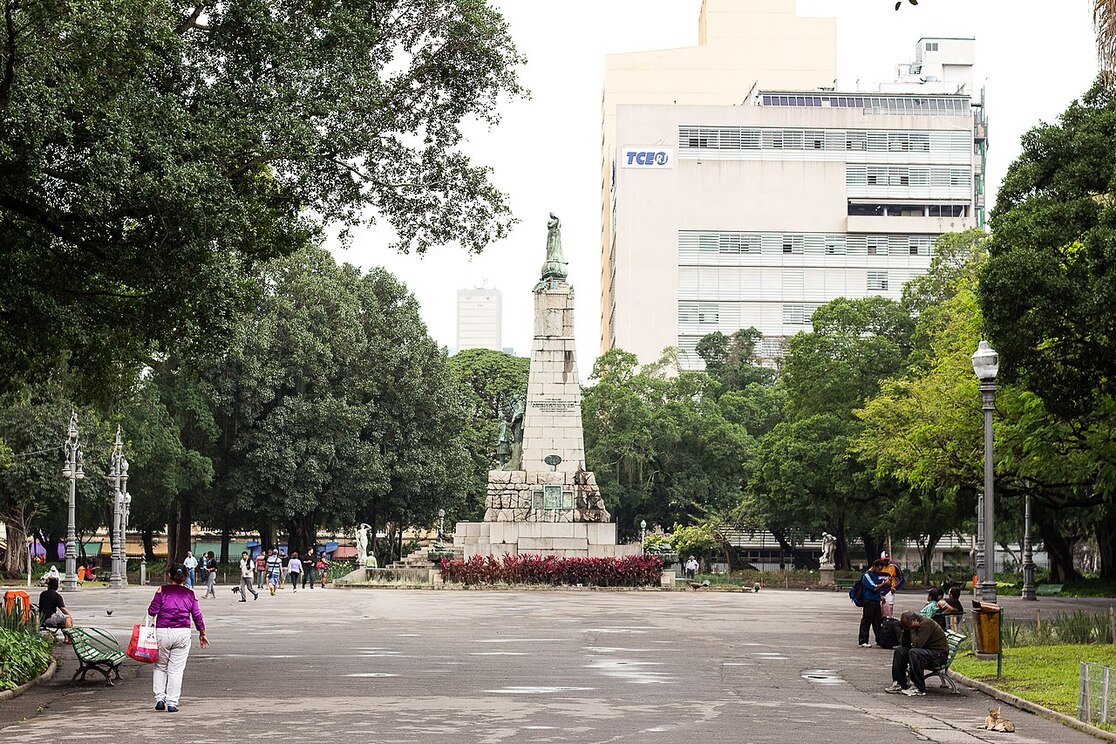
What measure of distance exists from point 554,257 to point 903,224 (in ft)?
189

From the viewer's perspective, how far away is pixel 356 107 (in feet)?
61.1

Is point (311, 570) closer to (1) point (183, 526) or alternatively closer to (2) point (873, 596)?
(1) point (183, 526)

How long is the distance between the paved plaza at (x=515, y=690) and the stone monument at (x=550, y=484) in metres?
20.0

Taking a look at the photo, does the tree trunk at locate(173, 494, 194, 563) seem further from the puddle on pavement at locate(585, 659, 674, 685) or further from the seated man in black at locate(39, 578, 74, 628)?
the puddle on pavement at locate(585, 659, 674, 685)

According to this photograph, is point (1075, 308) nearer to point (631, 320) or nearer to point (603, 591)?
point (603, 591)

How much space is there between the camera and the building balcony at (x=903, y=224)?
334 feet

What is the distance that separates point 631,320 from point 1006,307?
7812cm

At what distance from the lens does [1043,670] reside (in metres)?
17.6

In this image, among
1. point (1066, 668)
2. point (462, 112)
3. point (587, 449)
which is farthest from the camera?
point (587, 449)

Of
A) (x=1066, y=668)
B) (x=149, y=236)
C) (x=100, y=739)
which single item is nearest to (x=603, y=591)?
(x=1066, y=668)

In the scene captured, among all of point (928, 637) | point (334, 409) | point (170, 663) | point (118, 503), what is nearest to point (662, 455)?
point (334, 409)

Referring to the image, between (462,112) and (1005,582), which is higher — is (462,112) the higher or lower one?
the higher one

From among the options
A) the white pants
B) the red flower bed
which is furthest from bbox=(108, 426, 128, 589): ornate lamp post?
the white pants

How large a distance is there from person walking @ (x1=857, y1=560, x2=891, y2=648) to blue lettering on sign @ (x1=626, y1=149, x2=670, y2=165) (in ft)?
263
